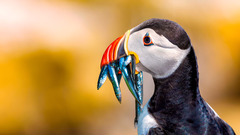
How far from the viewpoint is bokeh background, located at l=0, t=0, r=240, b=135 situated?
114 inches

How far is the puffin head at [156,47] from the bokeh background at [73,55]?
5.66ft

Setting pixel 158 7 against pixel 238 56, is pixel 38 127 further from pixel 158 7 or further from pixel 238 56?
pixel 238 56

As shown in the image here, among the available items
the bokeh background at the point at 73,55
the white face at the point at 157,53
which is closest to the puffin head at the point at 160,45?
the white face at the point at 157,53

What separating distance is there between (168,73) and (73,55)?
6.07 feet

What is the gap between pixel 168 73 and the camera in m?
1.34

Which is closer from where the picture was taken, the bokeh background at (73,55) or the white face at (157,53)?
the white face at (157,53)

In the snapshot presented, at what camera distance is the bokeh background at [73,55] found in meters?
2.90

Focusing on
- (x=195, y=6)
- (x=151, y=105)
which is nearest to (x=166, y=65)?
(x=151, y=105)

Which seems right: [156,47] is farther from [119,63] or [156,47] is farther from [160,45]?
[119,63]

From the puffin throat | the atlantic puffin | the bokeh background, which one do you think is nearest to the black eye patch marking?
the atlantic puffin

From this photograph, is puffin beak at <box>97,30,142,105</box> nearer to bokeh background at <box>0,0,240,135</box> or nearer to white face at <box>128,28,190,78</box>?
white face at <box>128,28,190,78</box>

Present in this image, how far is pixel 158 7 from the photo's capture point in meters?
3.26

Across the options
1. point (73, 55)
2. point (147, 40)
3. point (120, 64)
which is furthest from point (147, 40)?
point (73, 55)

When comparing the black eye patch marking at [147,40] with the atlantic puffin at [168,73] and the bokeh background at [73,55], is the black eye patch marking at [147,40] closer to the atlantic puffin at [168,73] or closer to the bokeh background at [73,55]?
the atlantic puffin at [168,73]
